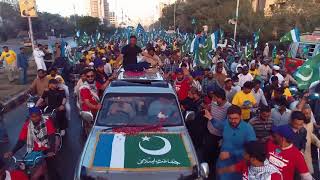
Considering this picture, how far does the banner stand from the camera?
16016mm

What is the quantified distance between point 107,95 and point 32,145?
4.53 feet

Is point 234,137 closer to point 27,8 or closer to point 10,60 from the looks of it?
point 27,8

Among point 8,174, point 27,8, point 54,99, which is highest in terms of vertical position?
point 27,8

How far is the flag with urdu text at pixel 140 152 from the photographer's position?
4.64 meters

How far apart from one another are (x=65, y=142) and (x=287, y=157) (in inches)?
250

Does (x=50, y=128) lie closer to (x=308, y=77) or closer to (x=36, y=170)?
(x=36, y=170)

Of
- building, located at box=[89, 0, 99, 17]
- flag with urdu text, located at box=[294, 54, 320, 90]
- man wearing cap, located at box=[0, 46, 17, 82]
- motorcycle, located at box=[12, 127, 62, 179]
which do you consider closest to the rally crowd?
motorcycle, located at box=[12, 127, 62, 179]

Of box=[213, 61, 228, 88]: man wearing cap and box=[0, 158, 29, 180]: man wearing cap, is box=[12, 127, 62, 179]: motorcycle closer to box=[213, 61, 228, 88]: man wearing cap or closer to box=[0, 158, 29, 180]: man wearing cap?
box=[0, 158, 29, 180]: man wearing cap

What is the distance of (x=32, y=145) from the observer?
544cm

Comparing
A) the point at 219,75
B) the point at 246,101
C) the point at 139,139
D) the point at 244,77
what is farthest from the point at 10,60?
the point at 139,139

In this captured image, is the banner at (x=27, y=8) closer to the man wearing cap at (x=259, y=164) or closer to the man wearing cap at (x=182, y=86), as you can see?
Answer: the man wearing cap at (x=182, y=86)

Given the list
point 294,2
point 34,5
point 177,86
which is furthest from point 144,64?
point 294,2

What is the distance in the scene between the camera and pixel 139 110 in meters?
5.96

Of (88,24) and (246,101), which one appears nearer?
(246,101)
